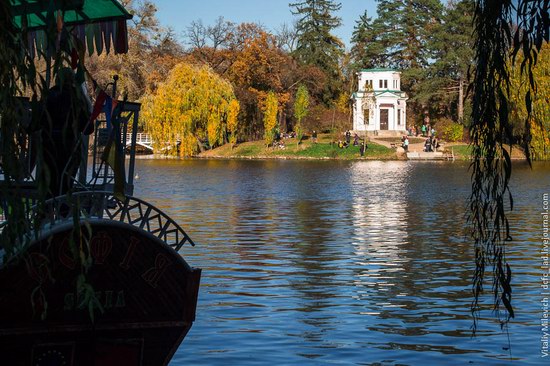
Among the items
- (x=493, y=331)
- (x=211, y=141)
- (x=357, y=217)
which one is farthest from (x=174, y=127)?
(x=493, y=331)

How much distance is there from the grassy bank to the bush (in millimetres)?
7216

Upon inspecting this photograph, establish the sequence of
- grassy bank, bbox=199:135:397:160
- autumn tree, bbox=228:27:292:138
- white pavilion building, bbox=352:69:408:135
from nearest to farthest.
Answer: grassy bank, bbox=199:135:397:160 → autumn tree, bbox=228:27:292:138 → white pavilion building, bbox=352:69:408:135

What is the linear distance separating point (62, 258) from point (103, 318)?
879 mm

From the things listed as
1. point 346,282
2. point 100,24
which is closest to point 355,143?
point 346,282

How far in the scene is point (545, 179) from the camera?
5894 centimetres

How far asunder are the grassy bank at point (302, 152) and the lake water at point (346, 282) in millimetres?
52910

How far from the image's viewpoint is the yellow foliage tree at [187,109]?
90500mm

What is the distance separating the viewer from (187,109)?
9156cm

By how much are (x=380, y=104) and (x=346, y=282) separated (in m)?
94.2

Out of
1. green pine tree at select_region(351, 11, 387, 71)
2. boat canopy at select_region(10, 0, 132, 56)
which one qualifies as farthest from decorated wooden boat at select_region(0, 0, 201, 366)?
green pine tree at select_region(351, 11, 387, 71)

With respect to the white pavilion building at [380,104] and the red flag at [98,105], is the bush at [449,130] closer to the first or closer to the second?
the white pavilion building at [380,104]

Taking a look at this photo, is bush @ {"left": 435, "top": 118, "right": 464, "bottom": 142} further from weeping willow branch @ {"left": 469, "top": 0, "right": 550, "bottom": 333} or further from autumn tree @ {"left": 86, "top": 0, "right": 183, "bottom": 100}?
weeping willow branch @ {"left": 469, "top": 0, "right": 550, "bottom": 333}

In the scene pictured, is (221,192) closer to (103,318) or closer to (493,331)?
(493,331)

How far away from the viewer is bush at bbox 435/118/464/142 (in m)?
103
